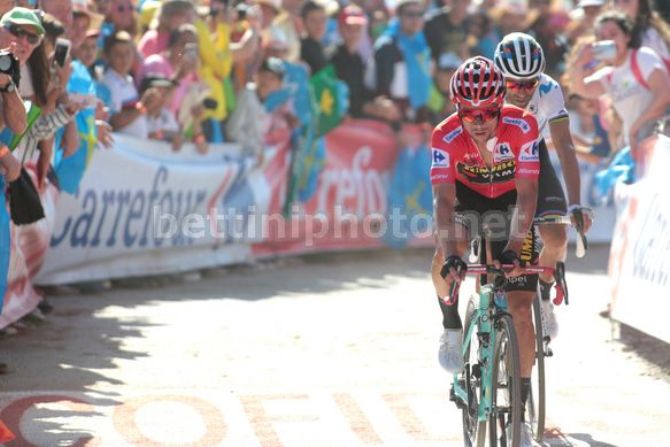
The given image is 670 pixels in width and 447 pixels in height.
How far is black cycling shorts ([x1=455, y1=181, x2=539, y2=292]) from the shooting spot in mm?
7121

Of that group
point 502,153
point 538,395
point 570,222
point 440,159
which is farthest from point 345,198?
point 440,159

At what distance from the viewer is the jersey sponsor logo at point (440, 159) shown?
273 inches

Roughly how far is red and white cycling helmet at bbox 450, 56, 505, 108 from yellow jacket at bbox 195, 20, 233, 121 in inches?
297

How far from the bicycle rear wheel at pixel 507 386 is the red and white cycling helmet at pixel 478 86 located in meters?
0.97

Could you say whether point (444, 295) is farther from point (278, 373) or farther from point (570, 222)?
point (278, 373)

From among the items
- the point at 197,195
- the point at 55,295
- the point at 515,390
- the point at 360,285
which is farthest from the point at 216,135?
the point at 515,390

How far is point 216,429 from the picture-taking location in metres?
7.62

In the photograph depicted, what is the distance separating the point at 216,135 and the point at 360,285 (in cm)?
218

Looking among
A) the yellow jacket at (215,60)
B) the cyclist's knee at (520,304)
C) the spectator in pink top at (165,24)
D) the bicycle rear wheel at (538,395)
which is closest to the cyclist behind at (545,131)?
the bicycle rear wheel at (538,395)

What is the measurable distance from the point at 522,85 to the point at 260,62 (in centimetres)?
775

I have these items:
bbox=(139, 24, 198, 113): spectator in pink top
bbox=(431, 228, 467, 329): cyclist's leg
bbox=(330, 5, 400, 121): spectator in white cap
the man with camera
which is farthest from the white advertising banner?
bbox=(431, 228, 467, 329): cyclist's leg

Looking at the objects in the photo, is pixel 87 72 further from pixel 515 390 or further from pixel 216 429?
pixel 515 390

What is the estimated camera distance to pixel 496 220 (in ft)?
23.6

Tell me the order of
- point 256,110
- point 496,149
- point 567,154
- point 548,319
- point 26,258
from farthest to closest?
point 256,110 → point 26,258 → point 548,319 → point 567,154 → point 496,149
